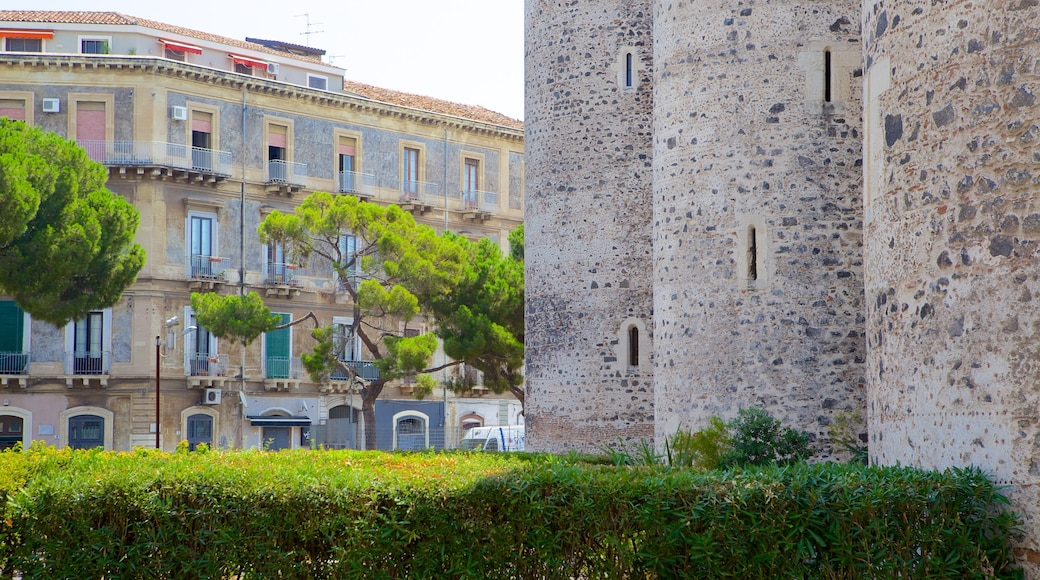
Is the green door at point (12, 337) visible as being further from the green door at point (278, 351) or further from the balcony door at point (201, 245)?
the green door at point (278, 351)

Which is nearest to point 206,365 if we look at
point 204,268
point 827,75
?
point 204,268

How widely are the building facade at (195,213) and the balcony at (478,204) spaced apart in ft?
5.18

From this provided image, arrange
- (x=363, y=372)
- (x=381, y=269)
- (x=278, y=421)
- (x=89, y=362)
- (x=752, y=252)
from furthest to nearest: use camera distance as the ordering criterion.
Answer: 1. (x=363, y=372)
2. (x=278, y=421)
3. (x=89, y=362)
4. (x=381, y=269)
5. (x=752, y=252)

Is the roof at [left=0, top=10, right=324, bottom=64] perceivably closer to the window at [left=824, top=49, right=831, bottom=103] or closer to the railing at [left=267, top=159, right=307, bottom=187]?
the railing at [left=267, top=159, right=307, bottom=187]

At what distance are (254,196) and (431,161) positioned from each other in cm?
638

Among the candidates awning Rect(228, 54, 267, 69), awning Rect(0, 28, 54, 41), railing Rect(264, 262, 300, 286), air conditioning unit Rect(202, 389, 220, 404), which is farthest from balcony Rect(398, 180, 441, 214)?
awning Rect(0, 28, 54, 41)

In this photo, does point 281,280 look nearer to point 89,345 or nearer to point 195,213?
point 195,213

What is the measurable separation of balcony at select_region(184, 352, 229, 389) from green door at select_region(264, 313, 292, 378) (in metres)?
1.39

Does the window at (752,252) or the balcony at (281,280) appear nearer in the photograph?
the window at (752,252)

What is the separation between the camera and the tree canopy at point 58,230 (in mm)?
27039

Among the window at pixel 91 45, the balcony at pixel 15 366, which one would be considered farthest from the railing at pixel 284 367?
the window at pixel 91 45

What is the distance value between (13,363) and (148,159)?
6.44 metres

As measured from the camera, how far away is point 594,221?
19.5 meters

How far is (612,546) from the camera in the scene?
317 inches
